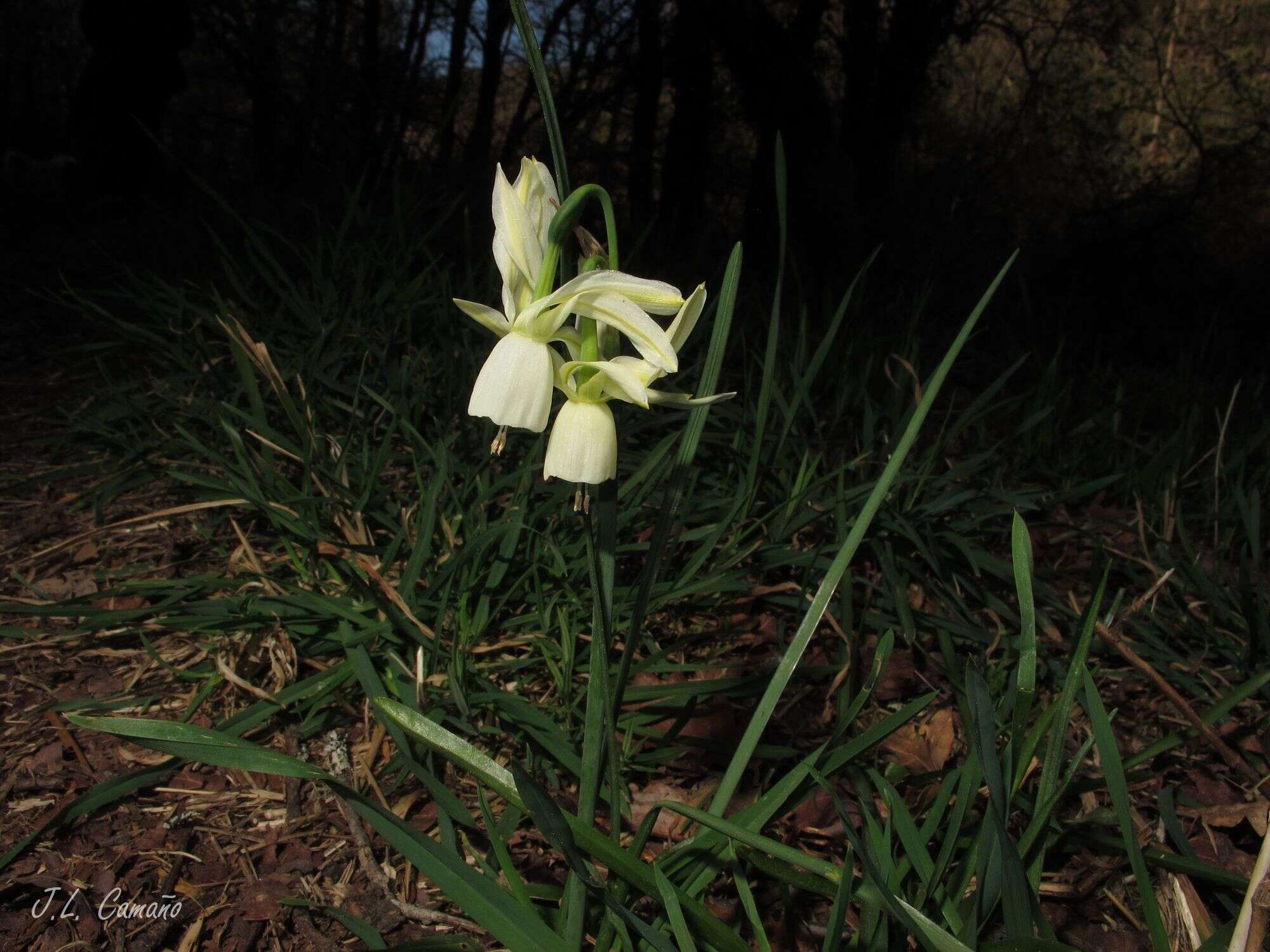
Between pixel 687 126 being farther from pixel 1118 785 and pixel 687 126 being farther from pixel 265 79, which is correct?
pixel 1118 785

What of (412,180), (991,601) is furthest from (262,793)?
(412,180)

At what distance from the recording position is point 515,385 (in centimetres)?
70

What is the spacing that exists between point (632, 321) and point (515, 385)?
0.36 ft

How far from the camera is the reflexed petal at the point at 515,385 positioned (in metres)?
0.69

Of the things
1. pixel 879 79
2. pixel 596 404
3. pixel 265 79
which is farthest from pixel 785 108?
pixel 265 79

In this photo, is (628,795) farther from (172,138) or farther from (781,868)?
(172,138)

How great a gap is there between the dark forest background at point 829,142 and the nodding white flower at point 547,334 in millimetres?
1742

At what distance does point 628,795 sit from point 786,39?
4.18 meters

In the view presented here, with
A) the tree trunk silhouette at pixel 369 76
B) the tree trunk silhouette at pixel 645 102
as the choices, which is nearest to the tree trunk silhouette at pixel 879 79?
the tree trunk silhouette at pixel 645 102

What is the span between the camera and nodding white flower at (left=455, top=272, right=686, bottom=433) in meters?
0.68

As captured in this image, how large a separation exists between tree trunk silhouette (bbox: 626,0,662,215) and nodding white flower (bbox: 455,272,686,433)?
5.85 meters

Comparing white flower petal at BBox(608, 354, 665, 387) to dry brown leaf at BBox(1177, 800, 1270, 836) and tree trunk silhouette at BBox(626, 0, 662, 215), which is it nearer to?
dry brown leaf at BBox(1177, 800, 1270, 836)

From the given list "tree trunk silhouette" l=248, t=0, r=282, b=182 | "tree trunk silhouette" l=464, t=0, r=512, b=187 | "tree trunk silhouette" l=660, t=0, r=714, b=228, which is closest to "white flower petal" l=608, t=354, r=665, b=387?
"tree trunk silhouette" l=660, t=0, r=714, b=228

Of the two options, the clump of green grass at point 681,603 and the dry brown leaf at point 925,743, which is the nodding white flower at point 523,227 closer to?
the clump of green grass at point 681,603
